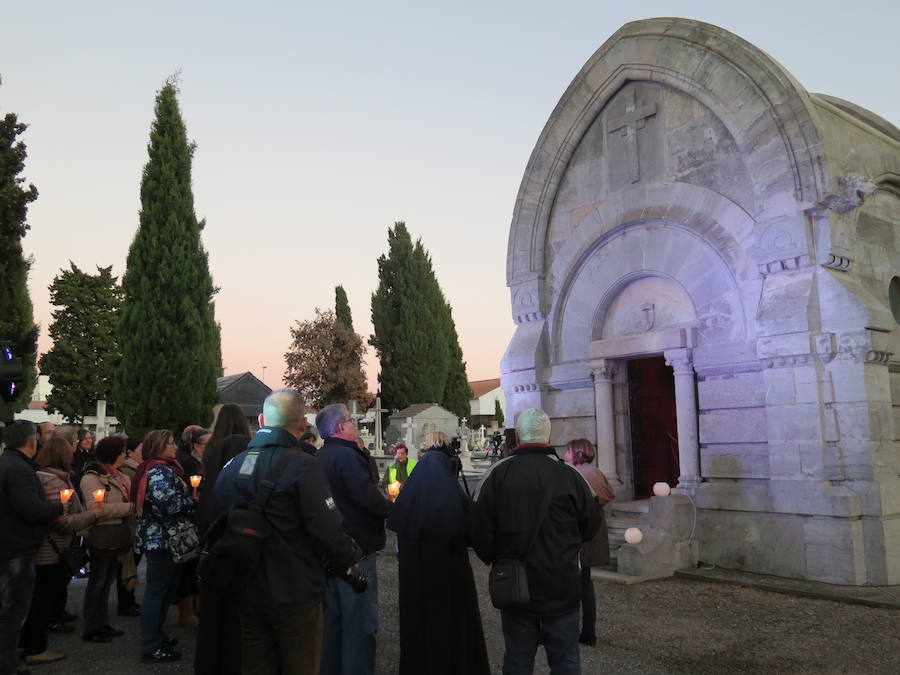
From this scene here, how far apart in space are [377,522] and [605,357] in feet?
18.9

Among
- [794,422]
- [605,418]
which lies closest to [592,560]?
[794,422]

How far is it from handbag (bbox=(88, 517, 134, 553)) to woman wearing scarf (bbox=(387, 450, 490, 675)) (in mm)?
2858

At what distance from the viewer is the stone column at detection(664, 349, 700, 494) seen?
8.46 meters

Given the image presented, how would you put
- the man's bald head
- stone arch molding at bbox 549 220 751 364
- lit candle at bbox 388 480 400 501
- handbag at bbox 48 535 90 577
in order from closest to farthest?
the man's bald head → handbag at bbox 48 535 90 577 → stone arch molding at bbox 549 220 751 364 → lit candle at bbox 388 480 400 501

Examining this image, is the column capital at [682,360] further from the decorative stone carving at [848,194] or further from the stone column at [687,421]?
the decorative stone carving at [848,194]

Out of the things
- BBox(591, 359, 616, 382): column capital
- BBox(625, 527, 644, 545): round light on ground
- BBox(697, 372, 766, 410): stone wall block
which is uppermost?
BBox(591, 359, 616, 382): column capital

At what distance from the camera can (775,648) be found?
535 centimetres

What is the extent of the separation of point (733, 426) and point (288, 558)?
21.1 ft

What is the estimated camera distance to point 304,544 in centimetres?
327

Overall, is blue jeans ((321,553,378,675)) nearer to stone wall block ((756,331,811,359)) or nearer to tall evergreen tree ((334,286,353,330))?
stone wall block ((756,331,811,359))

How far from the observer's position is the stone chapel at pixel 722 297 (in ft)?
23.7

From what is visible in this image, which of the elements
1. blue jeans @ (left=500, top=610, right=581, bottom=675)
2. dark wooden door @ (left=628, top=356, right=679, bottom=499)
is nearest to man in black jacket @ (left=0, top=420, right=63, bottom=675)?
blue jeans @ (left=500, top=610, right=581, bottom=675)

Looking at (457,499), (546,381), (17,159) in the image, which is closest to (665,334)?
(546,381)

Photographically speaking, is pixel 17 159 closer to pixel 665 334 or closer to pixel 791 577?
pixel 665 334
